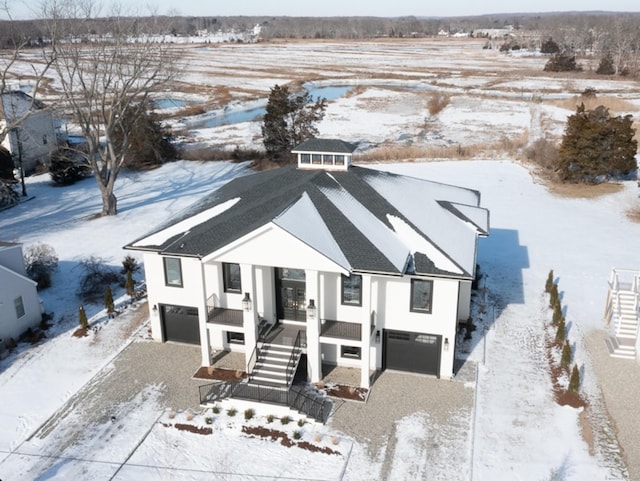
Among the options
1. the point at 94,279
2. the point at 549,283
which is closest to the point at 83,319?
the point at 94,279

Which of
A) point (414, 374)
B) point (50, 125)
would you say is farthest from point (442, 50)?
point (414, 374)

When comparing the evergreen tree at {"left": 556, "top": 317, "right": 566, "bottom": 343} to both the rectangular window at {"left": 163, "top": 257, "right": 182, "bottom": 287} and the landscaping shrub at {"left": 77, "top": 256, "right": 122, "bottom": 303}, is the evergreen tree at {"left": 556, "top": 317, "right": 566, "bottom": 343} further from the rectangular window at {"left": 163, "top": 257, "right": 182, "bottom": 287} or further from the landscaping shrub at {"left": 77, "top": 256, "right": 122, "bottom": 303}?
the landscaping shrub at {"left": 77, "top": 256, "right": 122, "bottom": 303}

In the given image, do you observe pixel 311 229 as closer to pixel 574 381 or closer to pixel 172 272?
pixel 172 272

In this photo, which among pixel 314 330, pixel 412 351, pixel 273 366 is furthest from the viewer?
pixel 412 351

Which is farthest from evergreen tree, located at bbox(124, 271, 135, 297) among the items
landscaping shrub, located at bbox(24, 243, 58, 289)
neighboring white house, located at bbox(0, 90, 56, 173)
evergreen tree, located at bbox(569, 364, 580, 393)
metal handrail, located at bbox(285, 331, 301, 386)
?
neighboring white house, located at bbox(0, 90, 56, 173)

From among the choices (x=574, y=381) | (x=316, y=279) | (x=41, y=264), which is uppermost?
(x=316, y=279)

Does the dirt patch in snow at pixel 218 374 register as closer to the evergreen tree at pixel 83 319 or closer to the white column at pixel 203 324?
the white column at pixel 203 324
